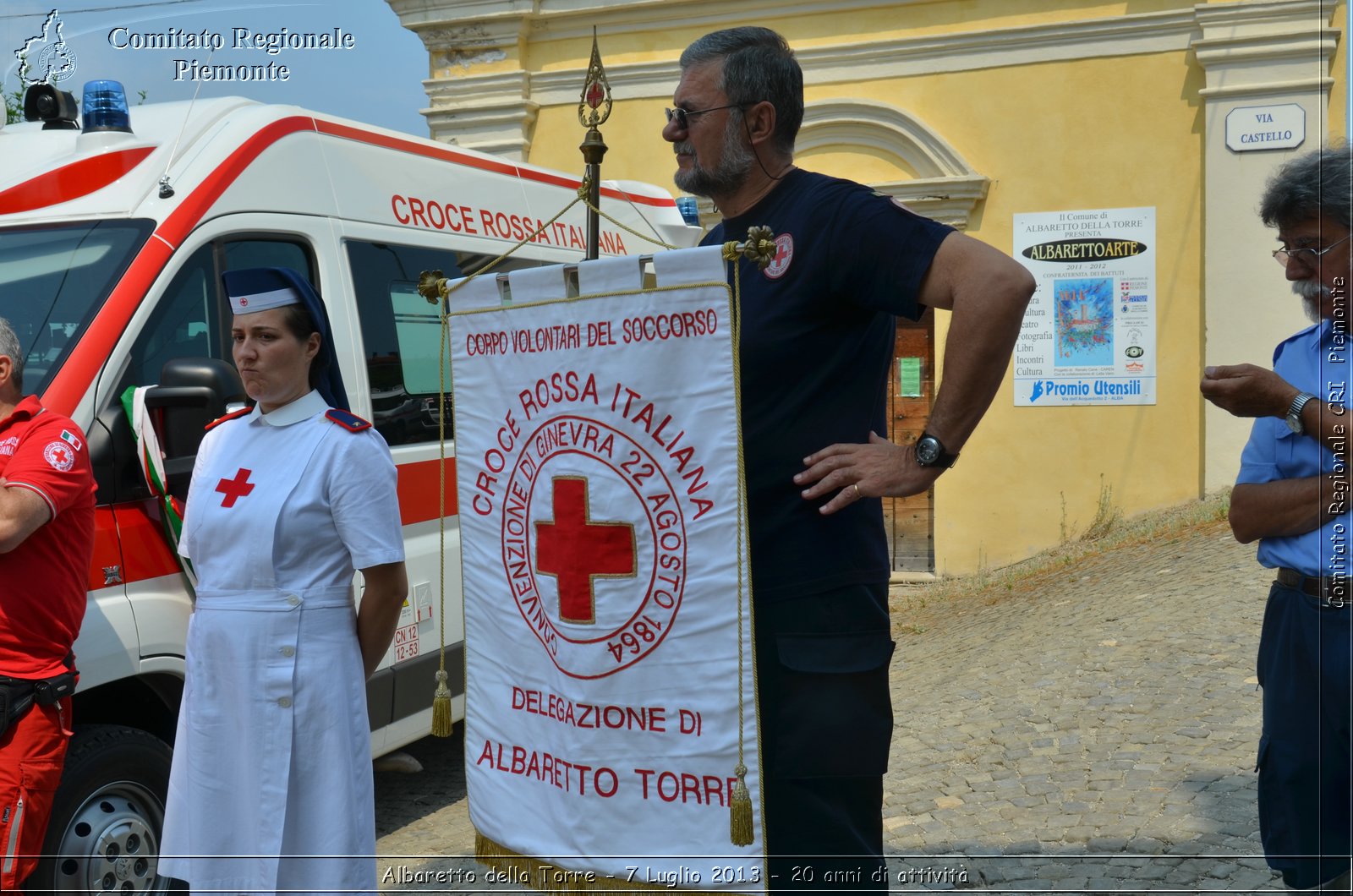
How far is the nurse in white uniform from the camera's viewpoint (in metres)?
2.79

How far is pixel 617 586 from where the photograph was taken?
2459mm

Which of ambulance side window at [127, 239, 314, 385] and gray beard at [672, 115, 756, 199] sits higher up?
gray beard at [672, 115, 756, 199]

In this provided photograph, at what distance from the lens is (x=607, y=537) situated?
8.07 feet

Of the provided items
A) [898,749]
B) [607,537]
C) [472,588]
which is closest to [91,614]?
[472,588]

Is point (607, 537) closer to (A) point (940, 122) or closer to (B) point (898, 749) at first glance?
(B) point (898, 749)

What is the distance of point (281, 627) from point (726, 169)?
1432mm

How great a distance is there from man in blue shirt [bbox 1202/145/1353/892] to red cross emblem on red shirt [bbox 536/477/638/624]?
135cm

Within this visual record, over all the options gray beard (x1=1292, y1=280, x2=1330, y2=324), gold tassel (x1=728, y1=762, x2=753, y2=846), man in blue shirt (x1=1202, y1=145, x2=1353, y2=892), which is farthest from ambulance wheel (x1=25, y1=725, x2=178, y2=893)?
gray beard (x1=1292, y1=280, x2=1330, y2=324)

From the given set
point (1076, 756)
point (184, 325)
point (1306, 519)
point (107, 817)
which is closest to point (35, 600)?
point (107, 817)

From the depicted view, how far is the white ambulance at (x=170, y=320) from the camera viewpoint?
3662 millimetres

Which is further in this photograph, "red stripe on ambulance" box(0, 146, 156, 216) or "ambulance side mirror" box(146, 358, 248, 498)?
"red stripe on ambulance" box(0, 146, 156, 216)

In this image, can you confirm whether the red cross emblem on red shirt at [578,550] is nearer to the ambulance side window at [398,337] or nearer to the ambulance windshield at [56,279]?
the ambulance windshield at [56,279]

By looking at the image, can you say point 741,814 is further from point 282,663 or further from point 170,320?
point 170,320

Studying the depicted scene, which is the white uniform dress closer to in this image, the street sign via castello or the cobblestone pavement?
the cobblestone pavement
